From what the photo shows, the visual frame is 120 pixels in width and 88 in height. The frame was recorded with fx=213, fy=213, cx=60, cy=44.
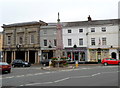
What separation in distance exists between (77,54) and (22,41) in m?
13.9

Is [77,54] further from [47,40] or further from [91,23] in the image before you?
[47,40]

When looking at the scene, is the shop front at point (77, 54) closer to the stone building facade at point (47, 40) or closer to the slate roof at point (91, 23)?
the stone building facade at point (47, 40)

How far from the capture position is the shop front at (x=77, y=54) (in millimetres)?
46172

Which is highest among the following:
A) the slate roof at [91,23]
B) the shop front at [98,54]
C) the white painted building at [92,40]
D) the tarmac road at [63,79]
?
the slate roof at [91,23]

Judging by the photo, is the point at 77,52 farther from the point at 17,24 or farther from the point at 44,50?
the point at 17,24

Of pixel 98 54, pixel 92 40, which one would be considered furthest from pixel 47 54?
pixel 98 54

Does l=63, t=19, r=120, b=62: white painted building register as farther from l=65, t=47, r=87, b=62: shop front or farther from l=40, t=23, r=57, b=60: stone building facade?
l=40, t=23, r=57, b=60: stone building facade

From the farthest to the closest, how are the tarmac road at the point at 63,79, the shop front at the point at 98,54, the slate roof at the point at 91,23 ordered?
the slate roof at the point at 91,23, the shop front at the point at 98,54, the tarmac road at the point at 63,79

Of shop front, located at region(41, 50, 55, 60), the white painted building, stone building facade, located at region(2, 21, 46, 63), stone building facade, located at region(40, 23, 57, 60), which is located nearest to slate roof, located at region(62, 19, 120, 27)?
the white painted building

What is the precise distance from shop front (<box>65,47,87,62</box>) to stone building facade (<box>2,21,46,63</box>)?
7.25 meters

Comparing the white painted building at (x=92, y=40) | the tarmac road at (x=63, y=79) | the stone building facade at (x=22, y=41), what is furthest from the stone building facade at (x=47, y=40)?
the tarmac road at (x=63, y=79)

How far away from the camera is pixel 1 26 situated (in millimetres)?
55000

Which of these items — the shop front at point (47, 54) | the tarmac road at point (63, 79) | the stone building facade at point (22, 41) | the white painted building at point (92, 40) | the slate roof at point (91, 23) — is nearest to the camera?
the tarmac road at point (63, 79)

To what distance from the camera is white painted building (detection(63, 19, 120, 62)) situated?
145ft
